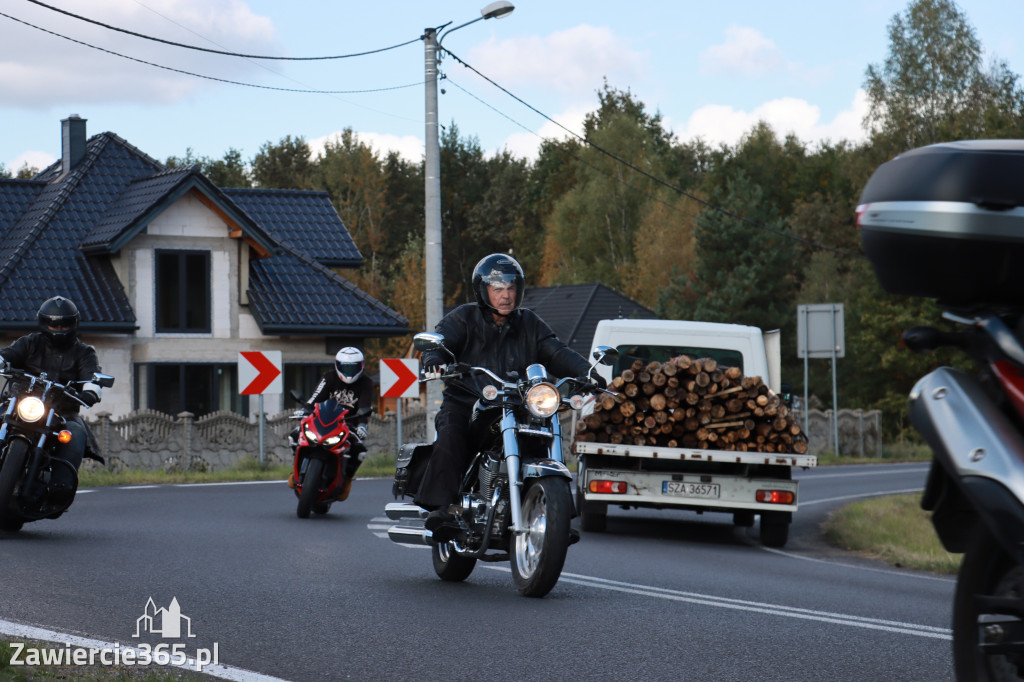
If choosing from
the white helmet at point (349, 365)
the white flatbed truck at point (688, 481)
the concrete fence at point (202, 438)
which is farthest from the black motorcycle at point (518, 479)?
the concrete fence at point (202, 438)

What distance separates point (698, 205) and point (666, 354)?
60.5 metres

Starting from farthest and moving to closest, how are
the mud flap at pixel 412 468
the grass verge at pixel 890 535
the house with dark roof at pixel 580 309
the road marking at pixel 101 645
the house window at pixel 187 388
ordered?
the house with dark roof at pixel 580 309 < the house window at pixel 187 388 < the grass verge at pixel 890 535 < the mud flap at pixel 412 468 < the road marking at pixel 101 645

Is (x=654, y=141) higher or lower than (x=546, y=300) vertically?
higher

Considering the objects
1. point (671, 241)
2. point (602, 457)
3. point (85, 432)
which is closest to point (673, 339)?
point (602, 457)

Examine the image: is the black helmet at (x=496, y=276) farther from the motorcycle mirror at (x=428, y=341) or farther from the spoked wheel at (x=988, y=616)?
the spoked wheel at (x=988, y=616)

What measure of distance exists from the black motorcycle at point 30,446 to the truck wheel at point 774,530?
264 inches

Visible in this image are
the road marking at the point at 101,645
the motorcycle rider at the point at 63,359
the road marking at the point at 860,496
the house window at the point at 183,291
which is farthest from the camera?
the house window at the point at 183,291

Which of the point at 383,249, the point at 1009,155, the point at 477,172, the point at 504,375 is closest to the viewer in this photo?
the point at 1009,155

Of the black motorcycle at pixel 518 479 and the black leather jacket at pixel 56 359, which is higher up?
the black leather jacket at pixel 56 359

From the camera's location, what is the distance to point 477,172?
86938 millimetres

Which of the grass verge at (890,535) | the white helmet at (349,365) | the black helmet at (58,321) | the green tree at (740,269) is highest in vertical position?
the green tree at (740,269)

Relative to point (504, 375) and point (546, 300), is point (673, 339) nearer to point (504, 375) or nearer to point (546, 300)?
point (504, 375)

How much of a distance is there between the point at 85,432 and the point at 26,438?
1.99ft

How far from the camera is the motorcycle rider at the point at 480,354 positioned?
852 cm
